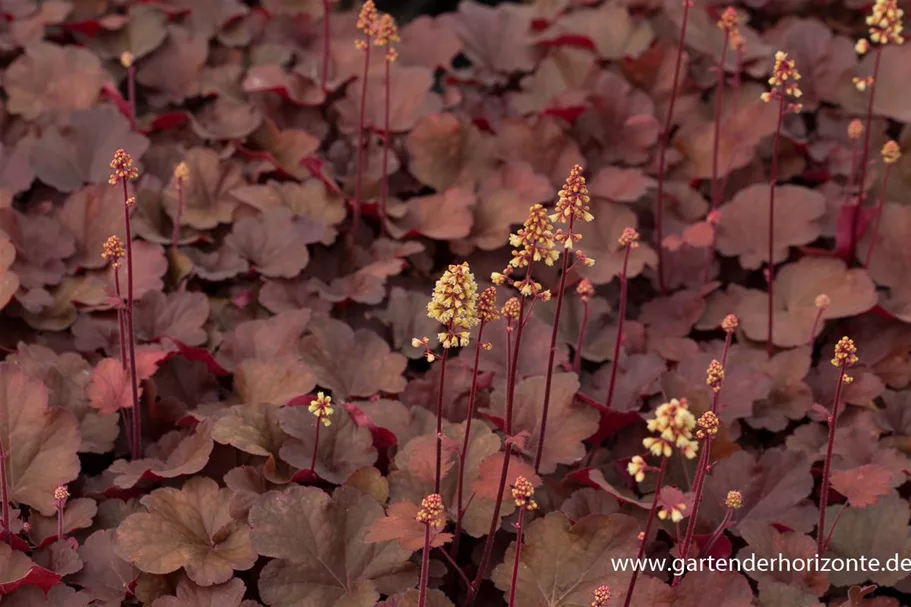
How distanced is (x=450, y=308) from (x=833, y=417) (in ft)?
2.67

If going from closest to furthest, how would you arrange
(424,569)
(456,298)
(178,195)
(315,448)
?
(456,298) → (424,569) → (315,448) → (178,195)

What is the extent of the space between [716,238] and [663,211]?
0.72 feet

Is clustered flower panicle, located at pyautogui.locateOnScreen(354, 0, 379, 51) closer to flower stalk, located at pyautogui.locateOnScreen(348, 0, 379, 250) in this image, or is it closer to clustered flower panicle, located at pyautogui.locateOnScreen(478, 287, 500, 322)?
flower stalk, located at pyautogui.locateOnScreen(348, 0, 379, 250)

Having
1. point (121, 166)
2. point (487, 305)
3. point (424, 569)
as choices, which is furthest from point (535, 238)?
point (121, 166)

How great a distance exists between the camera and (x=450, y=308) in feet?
5.27

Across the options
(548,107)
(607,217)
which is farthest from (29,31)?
(607,217)

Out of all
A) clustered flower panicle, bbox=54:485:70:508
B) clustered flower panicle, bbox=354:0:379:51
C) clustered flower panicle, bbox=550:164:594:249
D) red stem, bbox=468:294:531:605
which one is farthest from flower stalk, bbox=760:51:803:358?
clustered flower panicle, bbox=54:485:70:508

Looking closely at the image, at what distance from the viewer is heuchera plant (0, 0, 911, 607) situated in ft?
6.42

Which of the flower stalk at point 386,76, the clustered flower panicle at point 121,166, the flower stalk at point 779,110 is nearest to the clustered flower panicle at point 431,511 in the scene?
the clustered flower panicle at point 121,166

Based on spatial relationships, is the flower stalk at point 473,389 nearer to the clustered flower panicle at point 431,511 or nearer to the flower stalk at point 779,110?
the clustered flower panicle at point 431,511

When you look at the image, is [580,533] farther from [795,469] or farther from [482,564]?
[795,469]

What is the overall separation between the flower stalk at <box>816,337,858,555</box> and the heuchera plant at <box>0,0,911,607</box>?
0.01m

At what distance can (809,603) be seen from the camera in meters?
Result: 1.96

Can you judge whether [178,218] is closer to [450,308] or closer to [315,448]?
[315,448]
